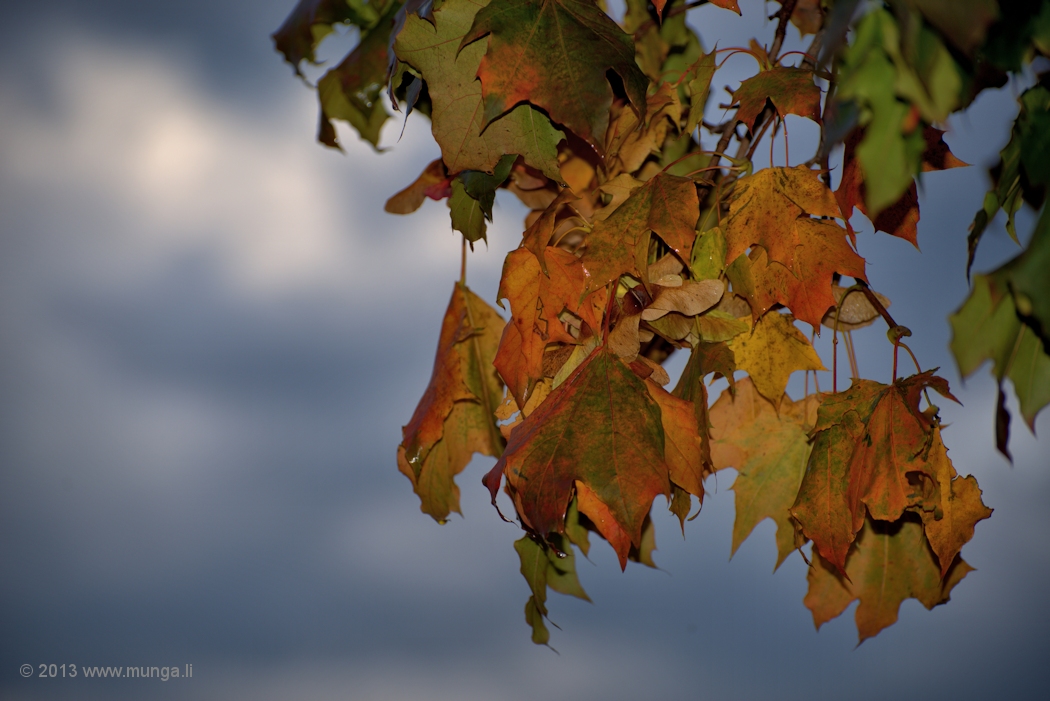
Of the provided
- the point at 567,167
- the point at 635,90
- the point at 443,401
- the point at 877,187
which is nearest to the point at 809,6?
the point at 567,167

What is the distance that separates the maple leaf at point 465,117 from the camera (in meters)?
1.05

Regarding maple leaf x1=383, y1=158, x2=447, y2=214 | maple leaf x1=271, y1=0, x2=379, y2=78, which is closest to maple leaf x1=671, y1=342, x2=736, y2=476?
maple leaf x1=383, y1=158, x2=447, y2=214

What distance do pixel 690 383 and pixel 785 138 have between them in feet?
1.20

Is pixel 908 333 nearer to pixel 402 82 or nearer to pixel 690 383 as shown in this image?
pixel 690 383

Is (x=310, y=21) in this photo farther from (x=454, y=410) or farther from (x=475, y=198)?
(x=454, y=410)

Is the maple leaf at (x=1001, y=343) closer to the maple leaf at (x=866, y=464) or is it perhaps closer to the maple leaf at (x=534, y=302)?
the maple leaf at (x=866, y=464)

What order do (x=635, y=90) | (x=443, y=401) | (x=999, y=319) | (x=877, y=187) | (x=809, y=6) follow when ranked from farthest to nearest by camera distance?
1. (x=809, y=6)
2. (x=443, y=401)
3. (x=635, y=90)
4. (x=999, y=319)
5. (x=877, y=187)

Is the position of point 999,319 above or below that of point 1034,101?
below

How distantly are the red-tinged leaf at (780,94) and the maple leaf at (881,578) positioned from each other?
2.32 ft

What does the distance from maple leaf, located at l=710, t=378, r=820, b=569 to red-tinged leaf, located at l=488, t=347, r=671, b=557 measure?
1.15 feet

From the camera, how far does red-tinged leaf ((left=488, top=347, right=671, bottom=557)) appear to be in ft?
3.22

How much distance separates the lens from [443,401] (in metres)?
1.36

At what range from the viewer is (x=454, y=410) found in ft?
4.76

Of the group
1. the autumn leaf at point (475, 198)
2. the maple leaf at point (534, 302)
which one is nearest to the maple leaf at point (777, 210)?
the maple leaf at point (534, 302)
